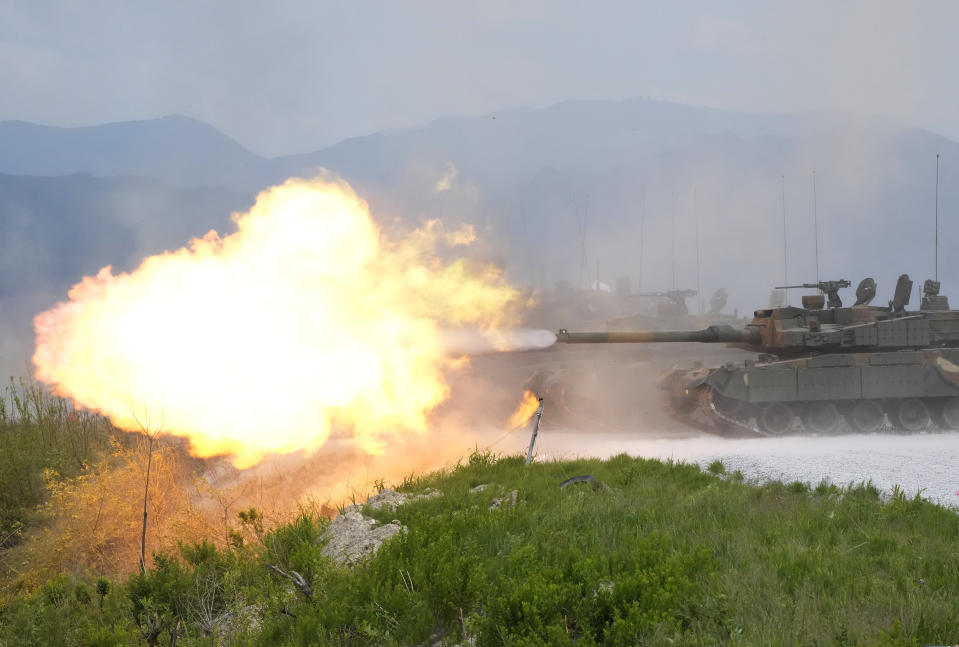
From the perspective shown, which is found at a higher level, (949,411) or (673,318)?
(673,318)

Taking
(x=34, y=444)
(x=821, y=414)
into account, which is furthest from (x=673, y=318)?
(x=34, y=444)

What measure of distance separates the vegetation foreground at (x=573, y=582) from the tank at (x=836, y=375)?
28.4 ft

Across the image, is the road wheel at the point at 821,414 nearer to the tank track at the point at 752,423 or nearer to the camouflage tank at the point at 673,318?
the tank track at the point at 752,423

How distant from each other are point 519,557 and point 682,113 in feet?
606

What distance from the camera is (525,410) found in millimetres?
21891

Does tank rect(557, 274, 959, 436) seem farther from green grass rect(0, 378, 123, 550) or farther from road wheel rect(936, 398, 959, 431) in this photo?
green grass rect(0, 378, 123, 550)

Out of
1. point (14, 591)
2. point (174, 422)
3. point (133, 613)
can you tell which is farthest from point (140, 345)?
point (133, 613)

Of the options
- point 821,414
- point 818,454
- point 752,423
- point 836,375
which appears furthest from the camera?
point 752,423

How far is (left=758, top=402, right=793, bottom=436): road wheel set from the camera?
673 inches

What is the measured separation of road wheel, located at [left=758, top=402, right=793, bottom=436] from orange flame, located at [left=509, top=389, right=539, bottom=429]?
23.1 feet

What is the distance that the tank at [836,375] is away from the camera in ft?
55.3

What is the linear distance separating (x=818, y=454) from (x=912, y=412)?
7191mm

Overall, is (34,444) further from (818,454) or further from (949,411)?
(949,411)

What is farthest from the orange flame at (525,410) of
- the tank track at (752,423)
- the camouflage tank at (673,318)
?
the camouflage tank at (673,318)
